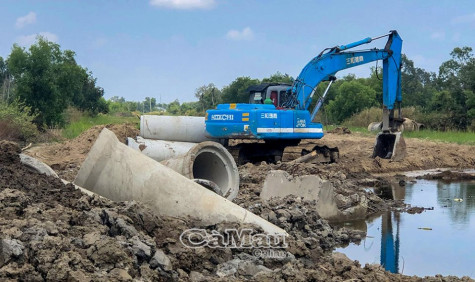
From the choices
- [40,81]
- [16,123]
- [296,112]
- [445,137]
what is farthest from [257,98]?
[445,137]

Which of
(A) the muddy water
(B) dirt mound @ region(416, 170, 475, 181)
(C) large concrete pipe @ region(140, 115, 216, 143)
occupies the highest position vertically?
(C) large concrete pipe @ region(140, 115, 216, 143)

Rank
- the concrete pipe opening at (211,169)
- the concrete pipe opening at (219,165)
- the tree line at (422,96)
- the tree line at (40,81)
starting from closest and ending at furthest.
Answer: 1. the concrete pipe opening at (219,165)
2. the concrete pipe opening at (211,169)
3. the tree line at (40,81)
4. the tree line at (422,96)

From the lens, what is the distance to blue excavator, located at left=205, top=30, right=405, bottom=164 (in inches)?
671

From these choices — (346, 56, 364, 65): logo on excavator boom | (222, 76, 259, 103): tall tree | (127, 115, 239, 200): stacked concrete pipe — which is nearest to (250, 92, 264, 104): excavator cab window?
(127, 115, 239, 200): stacked concrete pipe

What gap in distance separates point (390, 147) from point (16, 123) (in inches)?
518

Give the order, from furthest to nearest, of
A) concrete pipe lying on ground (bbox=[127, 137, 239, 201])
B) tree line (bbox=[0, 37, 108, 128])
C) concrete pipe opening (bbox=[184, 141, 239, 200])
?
tree line (bbox=[0, 37, 108, 128]) < concrete pipe opening (bbox=[184, 141, 239, 200]) < concrete pipe lying on ground (bbox=[127, 137, 239, 201])

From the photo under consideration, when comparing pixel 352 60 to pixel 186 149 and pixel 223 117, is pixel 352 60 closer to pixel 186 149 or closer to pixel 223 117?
pixel 223 117

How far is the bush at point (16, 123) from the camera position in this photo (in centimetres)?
2241

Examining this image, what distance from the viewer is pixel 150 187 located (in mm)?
7973

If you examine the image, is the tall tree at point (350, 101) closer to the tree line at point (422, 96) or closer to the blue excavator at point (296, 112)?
the tree line at point (422, 96)

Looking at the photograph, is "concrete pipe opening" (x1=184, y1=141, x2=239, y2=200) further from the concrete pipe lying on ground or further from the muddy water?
the muddy water

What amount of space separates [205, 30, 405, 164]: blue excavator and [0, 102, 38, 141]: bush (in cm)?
860

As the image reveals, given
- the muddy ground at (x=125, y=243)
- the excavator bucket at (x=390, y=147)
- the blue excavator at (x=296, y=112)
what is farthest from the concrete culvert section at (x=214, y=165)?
the excavator bucket at (x=390, y=147)

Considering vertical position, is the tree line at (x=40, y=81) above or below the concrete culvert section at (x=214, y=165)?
above
